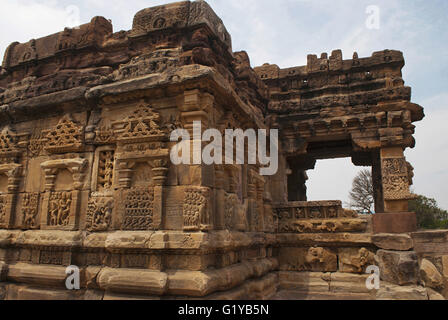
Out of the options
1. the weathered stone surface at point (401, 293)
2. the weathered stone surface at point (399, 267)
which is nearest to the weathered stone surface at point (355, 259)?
the weathered stone surface at point (399, 267)

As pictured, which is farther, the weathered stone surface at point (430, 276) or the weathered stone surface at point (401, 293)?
the weathered stone surface at point (430, 276)

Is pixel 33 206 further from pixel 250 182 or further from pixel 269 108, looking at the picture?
pixel 269 108

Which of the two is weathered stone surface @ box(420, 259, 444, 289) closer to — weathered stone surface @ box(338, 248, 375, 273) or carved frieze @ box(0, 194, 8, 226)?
weathered stone surface @ box(338, 248, 375, 273)

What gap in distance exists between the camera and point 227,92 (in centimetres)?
473

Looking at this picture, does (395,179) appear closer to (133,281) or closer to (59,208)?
(133,281)

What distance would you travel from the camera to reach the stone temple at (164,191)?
4.30 meters

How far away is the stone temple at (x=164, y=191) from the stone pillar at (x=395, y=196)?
0.08 feet

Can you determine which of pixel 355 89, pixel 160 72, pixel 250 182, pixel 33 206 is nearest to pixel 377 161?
pixel 355 89

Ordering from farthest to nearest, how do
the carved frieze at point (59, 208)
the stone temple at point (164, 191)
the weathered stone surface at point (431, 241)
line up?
1. the weathered stone surface at point (431, 241)
2. the carved frieze at point (59, 208)
3. the stone temple at point (164, 191)

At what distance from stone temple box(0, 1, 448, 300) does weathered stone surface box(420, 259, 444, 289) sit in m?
0.03

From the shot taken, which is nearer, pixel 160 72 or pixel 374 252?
pixel 160 72

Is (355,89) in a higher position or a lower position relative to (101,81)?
higher

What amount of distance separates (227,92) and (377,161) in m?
5.35

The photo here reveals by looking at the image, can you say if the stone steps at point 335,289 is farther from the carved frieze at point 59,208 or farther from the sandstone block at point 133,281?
the carved frieze at point 59,208
